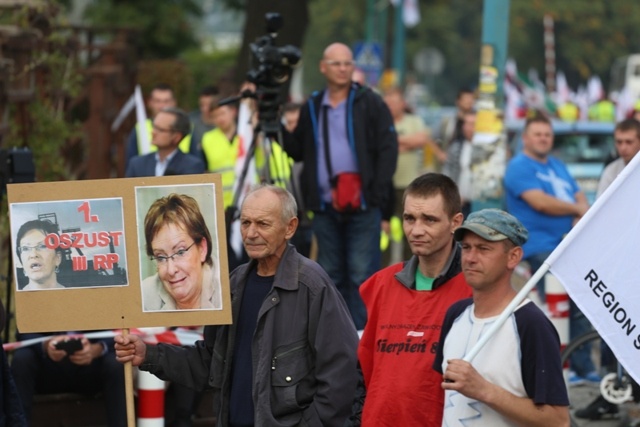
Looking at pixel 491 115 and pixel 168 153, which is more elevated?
pixel 491 115

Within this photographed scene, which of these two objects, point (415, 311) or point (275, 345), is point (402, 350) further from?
point (275, 345)

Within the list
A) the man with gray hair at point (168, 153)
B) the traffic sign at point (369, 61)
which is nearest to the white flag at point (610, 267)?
the man with gray hair at point (168, 153)

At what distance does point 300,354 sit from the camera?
5.33 metres

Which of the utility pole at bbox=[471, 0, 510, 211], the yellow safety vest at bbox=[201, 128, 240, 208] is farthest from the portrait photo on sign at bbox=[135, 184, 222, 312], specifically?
the utility pole at bbox=[471, 0, 510, 211]

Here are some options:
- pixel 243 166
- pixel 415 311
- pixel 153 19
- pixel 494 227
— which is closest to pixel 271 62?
pixel 243 166

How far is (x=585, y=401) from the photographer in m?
8.90

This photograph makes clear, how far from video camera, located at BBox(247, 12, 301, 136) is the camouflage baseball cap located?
432 centimetres

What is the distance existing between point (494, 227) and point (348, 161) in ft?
15.4

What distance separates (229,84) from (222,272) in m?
12.1

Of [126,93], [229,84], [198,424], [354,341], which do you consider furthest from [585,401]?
[126,93]

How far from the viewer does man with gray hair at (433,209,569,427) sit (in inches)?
182

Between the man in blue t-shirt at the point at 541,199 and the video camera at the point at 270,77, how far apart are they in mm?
1781

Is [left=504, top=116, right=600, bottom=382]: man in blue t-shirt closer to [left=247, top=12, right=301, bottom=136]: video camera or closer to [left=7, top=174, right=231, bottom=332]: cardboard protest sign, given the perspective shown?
[left=247, top=12, right=301, bottom=136]: video camera

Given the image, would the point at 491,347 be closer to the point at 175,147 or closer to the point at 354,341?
the point at 354,341
